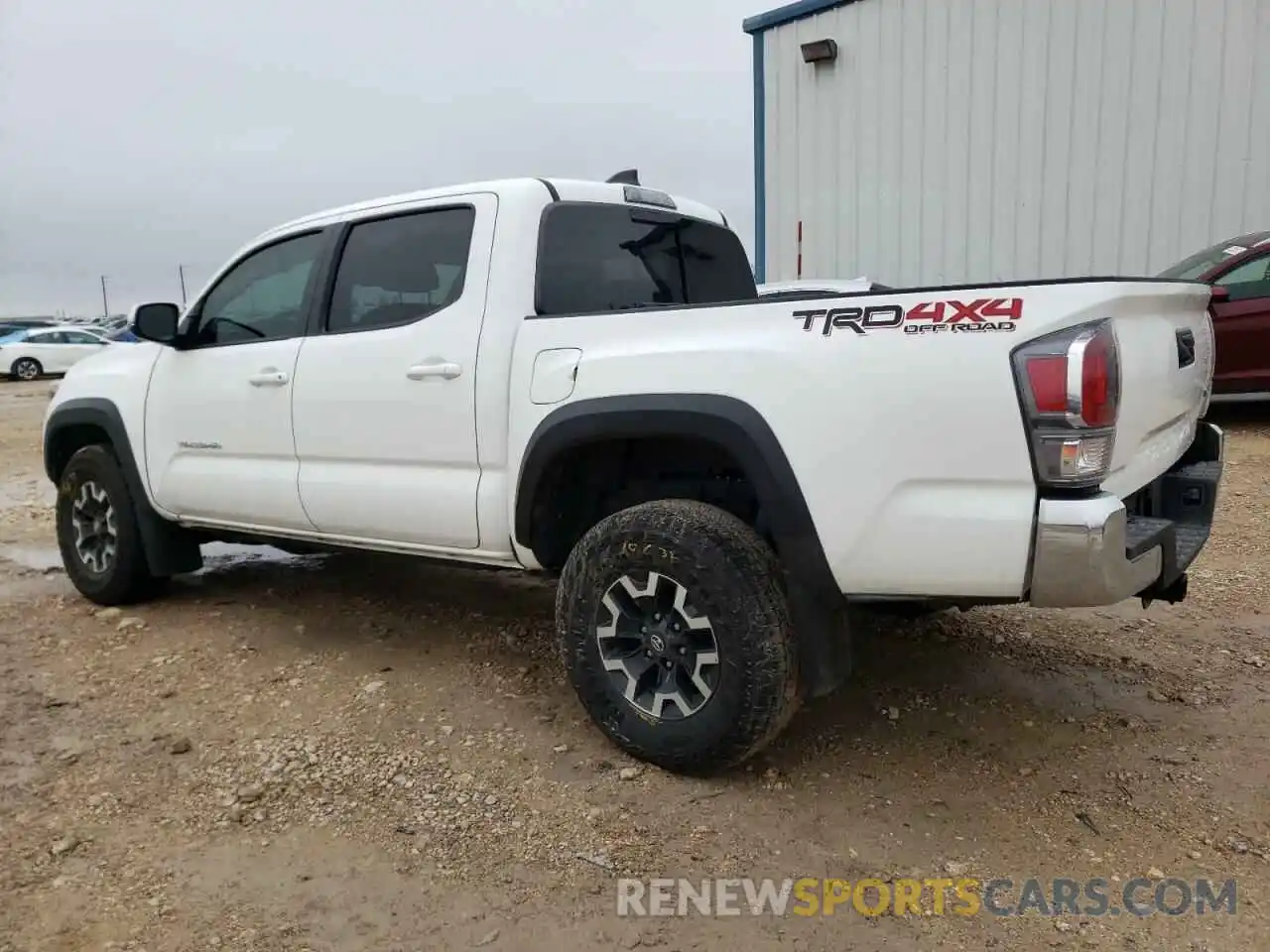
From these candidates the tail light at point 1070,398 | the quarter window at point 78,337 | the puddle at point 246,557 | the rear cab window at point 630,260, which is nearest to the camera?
the tail light at point 1070,398

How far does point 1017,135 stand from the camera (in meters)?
10.1

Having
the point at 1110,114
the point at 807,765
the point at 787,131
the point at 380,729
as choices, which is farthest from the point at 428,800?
the point at 787,131

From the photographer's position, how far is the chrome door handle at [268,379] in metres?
4.00

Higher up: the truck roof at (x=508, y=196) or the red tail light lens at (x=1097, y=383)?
the truck roof at (x=508, y=196)

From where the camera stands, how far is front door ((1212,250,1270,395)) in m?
8.08

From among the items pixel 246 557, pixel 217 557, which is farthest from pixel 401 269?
pixel 217 557

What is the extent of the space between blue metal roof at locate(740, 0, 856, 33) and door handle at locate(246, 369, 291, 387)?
921cm

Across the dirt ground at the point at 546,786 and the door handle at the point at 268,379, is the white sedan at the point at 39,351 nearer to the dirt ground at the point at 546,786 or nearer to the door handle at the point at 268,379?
the door handle at the point at 268,379

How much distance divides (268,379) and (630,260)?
1548mm

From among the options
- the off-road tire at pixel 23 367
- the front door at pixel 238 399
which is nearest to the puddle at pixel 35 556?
the front door at pixel 238 399

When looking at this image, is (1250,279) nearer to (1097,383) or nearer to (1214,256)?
(1214,256)

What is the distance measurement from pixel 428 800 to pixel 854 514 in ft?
4.94

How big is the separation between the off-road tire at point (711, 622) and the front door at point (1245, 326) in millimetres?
6897

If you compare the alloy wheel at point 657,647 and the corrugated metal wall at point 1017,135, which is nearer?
the alloy wheel at point 657,647
